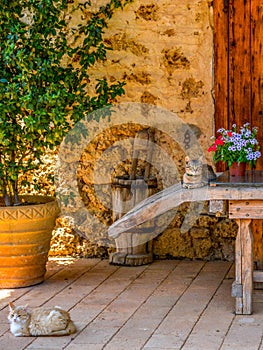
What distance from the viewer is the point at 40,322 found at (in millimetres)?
5000

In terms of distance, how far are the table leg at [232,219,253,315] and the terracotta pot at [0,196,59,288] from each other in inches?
61.2

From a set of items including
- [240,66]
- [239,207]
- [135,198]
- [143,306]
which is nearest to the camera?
[239,207]

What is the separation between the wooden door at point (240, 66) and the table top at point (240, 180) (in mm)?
741

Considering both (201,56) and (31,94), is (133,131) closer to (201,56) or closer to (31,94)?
(201,56)

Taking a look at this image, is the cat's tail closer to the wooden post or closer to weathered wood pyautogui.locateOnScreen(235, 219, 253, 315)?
weathered wood pyautogui.locateOnScreen(235, 219, 253, 315)

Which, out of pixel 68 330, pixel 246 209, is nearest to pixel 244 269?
pixel 246 209

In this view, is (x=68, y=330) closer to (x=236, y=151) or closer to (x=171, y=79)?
(x=236, y=151)

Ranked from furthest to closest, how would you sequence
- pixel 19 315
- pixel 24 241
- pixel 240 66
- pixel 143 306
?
pixel 240 66 → pixel 24 241 → pixel 143 306 → pixel 19 315

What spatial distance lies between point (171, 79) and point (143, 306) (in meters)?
2.10

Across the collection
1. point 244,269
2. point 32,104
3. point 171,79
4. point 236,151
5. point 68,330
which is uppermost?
point 171,79

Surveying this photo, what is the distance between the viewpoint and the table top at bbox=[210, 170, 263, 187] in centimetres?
533

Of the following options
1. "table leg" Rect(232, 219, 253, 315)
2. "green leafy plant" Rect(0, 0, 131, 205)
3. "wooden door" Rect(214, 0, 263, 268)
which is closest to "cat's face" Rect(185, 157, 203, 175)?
"table leg" Rect(232, 219, 253, 315)

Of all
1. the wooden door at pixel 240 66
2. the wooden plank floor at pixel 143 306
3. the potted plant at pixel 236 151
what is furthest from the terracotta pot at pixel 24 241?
the wooden door at pixel 240 66

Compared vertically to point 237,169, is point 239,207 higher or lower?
lower
